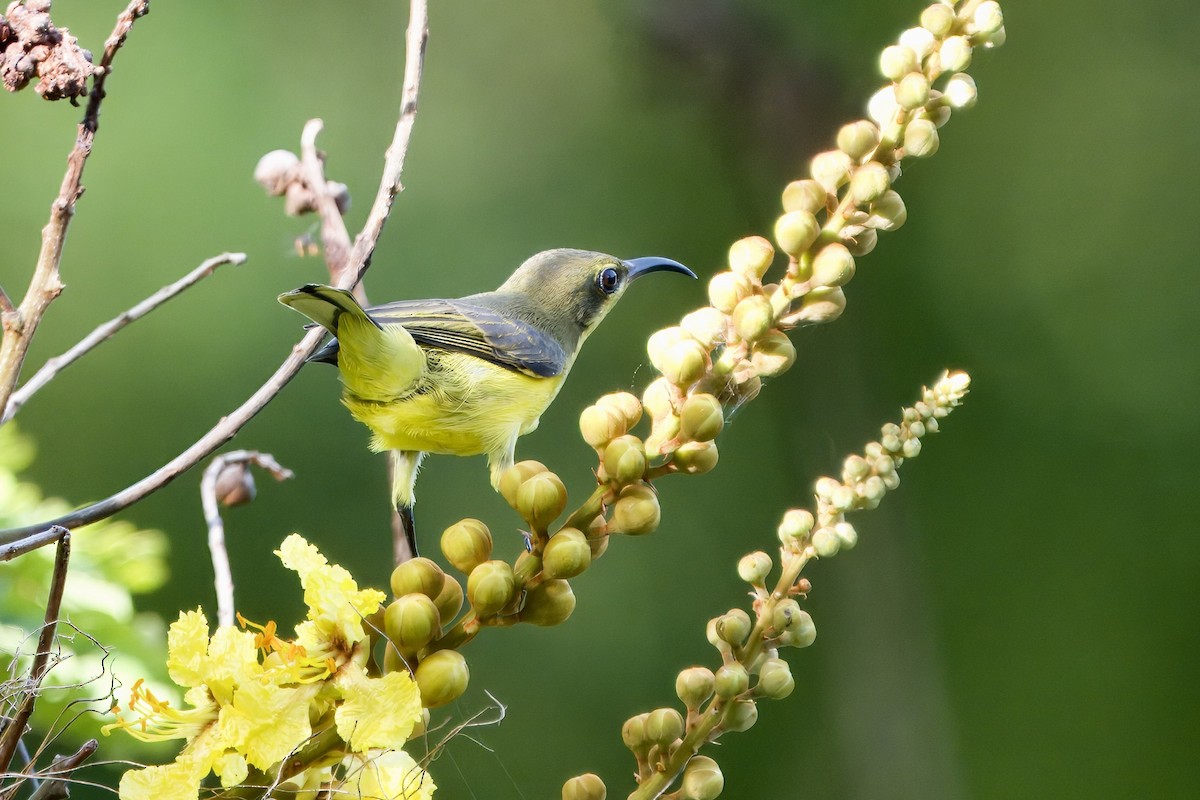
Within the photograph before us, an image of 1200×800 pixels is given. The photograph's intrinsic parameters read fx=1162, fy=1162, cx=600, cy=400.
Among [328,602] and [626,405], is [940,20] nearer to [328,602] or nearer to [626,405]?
[626,405]

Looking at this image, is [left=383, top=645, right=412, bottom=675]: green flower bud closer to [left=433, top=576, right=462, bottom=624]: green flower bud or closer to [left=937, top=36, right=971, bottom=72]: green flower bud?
[left=433, top=576, right=462, bottom=624]: green flower bud

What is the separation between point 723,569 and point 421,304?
1.14 meters

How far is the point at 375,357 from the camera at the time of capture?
90 centimetres

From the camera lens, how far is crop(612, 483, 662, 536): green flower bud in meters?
0.43

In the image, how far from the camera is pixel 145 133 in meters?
2.05

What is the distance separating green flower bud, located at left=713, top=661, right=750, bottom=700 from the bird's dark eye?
64cm

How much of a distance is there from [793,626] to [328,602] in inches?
6.8

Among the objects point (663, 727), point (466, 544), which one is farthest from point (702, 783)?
point (466, 544)

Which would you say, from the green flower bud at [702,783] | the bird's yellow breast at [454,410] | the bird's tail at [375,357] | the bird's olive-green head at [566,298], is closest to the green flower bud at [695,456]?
the green flower bud at [702,783]

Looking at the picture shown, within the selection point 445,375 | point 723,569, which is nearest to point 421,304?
point 445,375

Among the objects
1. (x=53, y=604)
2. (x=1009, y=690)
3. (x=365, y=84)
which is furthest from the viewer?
(x=365, y=84)

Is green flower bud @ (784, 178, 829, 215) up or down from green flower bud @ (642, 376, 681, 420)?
up

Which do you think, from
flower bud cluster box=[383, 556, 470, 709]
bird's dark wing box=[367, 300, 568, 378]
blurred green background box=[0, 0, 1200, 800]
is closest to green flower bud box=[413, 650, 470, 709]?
flower bud cluster box=[383, 556, 470, 709]

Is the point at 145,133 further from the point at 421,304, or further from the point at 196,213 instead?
the point at 421,304
